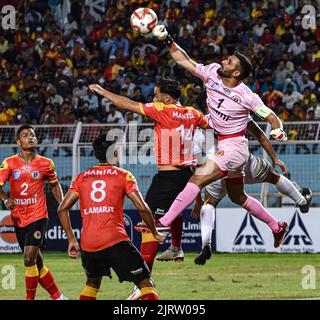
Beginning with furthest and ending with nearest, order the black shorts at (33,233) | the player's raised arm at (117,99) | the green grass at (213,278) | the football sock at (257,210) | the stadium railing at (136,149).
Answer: the stadium railing at (136,149) < the green grass at (213,278) < the black shorts at (33,233) < the football sock at (257,210) < the player's raised arm at (117,99)

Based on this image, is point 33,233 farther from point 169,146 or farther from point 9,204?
point 169,146

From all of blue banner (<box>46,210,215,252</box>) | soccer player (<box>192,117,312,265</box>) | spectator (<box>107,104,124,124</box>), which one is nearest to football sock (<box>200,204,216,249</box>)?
soccer player (<box>192,117,312,265</box>)

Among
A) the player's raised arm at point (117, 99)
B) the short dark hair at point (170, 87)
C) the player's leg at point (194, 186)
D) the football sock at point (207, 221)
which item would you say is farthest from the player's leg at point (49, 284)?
the short dark hair at point (170, 87)

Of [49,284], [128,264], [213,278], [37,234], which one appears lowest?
[213,278]

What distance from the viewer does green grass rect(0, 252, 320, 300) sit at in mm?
15195

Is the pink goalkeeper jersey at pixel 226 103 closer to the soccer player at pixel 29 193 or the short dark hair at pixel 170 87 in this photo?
the short dark hair at pixel 170 87

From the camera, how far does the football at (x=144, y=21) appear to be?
13.0 meters

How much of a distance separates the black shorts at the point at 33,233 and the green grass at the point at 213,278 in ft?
3.15

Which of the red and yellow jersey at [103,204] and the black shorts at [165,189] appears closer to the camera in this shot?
the red and yellow jersey at [103,204]

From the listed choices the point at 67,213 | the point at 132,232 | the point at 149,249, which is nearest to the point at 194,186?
the point at 149,249

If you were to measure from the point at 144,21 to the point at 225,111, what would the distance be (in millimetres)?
1580

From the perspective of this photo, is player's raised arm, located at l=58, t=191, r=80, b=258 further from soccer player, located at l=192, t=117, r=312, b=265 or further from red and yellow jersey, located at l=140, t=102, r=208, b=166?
soccer player, located at l=192, t=117, r=312, b=265

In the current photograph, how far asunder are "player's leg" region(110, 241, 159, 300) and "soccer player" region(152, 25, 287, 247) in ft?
6.32

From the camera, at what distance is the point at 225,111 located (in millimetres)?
13016
